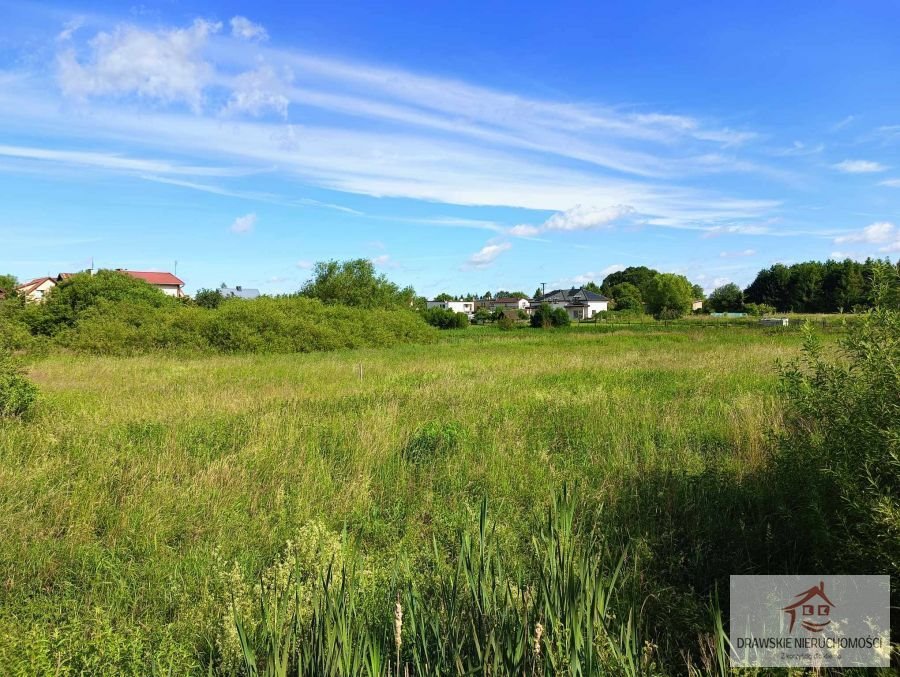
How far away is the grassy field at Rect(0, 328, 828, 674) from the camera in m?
3.24

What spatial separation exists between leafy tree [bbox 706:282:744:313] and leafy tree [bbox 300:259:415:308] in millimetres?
72616

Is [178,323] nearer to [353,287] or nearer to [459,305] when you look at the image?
[353,287]

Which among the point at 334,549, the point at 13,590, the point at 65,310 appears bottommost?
the point at 13,590

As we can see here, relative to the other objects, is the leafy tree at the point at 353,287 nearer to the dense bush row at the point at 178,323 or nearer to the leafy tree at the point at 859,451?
the dense bush row at the point at 178,323

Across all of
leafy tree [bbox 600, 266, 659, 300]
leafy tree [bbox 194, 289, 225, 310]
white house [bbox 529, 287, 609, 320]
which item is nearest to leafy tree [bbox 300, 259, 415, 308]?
leafy tree [bbox 194, 289, 225, 310]

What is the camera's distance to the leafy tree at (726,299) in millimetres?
94125

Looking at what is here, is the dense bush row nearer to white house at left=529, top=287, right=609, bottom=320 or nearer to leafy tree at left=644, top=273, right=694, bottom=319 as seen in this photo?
leafy tree at left=644, top=273, right=694, bottom=319

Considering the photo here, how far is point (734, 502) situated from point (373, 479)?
361 cm

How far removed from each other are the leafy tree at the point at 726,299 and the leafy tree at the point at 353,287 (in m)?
72.6

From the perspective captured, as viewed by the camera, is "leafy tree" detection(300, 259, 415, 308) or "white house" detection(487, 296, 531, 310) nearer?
"leafy tree" detection(300, 259, 415, 308)

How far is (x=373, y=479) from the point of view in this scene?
568cm

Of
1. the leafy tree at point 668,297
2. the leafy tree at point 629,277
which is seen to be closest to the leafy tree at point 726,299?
the leafy tree at point 668,297

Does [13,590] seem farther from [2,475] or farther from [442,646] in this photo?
[442,646]

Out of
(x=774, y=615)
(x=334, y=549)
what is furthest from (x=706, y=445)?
(x=334, y=549)
